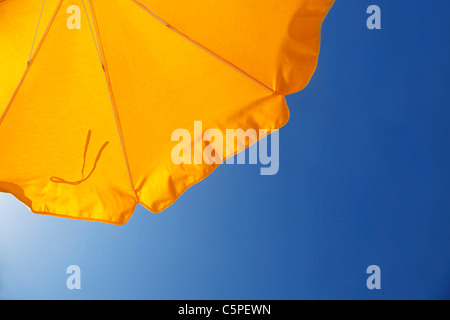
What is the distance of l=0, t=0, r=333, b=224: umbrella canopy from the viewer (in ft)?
5.82

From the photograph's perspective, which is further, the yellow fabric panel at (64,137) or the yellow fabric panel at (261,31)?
the yellow fabric panel at (64,137)

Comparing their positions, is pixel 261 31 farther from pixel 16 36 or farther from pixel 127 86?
pixel 16 36

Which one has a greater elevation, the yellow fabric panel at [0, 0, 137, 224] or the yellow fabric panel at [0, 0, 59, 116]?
the yellow fabric panel at [0, 0, 59, 116]

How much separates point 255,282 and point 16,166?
9.35 feet

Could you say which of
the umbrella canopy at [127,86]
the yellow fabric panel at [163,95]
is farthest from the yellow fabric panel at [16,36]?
the yellow fabric panel at [163,95]

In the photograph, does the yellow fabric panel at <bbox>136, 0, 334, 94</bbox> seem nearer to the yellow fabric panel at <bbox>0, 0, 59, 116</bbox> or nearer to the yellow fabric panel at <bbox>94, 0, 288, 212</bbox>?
the yellow fabric panel at <bbox>94, 0, 288, 212</bbox>

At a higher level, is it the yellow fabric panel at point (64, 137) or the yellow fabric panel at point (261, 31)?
the yellow fabric panel at point (261, 31)

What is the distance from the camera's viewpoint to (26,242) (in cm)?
425

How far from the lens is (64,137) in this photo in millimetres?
1893

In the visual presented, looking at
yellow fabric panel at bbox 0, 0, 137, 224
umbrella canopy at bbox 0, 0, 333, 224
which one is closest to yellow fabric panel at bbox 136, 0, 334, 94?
umbrella canopy at bbox 0, 0, 333, 224

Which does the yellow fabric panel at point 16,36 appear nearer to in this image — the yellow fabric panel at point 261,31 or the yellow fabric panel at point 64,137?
the yellow fabric panel at point 64,137

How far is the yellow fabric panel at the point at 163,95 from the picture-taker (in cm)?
182

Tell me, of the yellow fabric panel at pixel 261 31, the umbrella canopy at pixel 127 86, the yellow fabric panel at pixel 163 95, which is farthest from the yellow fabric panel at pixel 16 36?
the yellow fabric panel at pixel 261 31

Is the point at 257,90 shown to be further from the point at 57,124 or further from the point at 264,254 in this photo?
the point at 264,254
